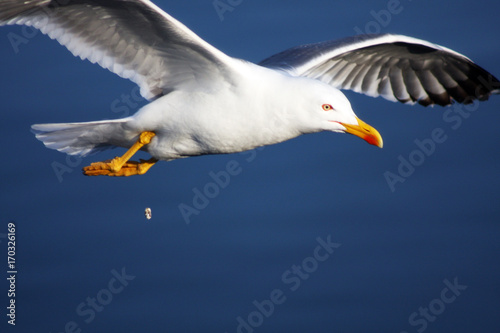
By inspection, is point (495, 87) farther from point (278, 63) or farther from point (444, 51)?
point (278, 63)

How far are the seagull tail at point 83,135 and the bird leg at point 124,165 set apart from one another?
15 centimetres

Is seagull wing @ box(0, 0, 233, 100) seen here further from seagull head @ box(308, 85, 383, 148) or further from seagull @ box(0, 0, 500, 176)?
seagull head @ box(308, 85, 383, 148)

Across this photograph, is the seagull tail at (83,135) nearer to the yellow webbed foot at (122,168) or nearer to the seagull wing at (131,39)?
the yellow webbed foot at (122,168)

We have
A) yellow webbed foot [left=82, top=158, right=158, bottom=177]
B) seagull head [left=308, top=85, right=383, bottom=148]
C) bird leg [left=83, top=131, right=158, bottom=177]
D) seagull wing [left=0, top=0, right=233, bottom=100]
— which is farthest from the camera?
yellow webbed foot [left=82, top=158, right=158, bottom=177]

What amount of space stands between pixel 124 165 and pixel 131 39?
1191mm

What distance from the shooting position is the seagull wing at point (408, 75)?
8.21 meters

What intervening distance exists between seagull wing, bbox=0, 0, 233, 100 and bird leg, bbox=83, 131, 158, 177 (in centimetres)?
40

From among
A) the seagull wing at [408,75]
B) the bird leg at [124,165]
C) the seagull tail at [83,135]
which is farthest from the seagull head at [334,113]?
the seagull wing at [408,75]

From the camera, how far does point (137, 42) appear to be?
21.9 ft

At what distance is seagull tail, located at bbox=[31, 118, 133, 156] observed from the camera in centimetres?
690

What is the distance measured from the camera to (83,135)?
279 inches

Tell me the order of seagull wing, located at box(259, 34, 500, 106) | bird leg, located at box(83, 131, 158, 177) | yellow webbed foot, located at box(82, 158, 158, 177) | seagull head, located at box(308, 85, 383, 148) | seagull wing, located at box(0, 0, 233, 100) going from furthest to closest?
seagull wing, located at box(259, 34, 500, 106) < yellow webbed foot, located at box(82, 158, 158, 177) < bird leg, located at box(83, 131, 158, 177) < seagull head, located at box(308, 85, 383, 148) < seagull wing, located at box(0, 0, 233, 100)

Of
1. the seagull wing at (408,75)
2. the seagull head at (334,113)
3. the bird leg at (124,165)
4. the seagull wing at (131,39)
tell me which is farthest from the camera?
the seagull wing at (408,75)

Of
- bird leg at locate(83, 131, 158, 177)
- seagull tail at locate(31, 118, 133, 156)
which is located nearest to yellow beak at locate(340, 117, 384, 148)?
bird leg at locate(83, 131, 158, 177)
